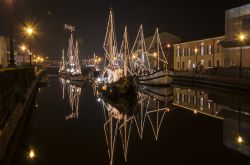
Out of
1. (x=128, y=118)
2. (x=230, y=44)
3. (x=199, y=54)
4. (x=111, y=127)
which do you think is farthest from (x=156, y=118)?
(x=199, y=54)

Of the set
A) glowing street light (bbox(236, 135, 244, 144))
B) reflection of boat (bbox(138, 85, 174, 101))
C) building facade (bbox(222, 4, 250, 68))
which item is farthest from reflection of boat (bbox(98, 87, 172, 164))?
building facade (bbox(222, 4, 250, 68))

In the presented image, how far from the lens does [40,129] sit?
1798 centimetres

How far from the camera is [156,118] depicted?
21953mm

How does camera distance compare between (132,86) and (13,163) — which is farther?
(132,86)

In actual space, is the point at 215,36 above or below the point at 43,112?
above

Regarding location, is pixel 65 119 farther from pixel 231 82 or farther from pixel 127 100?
pixel 231 82

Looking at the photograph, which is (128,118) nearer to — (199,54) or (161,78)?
(161,78)

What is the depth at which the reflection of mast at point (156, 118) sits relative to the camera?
18.2m

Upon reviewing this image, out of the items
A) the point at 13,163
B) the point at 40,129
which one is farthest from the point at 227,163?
the point at 40,129

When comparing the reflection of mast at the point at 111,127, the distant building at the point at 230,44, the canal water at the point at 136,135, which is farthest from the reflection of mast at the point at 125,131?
the distant building at the point at 230,44

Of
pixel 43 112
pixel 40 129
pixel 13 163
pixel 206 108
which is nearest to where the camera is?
pixel 13 163

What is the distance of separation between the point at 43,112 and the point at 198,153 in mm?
14596

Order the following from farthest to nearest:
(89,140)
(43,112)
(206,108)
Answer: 1. (206,108)
2. (43,112)
3. (89,140)

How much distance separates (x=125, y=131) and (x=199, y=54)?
5775 centimetres
